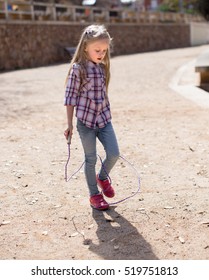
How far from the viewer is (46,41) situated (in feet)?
70.1

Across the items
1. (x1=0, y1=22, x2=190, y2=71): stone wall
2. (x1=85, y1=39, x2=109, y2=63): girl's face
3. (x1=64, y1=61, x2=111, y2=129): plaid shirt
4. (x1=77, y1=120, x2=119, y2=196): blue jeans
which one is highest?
(x1=85, y1=39, x2=109, y2=63): girl's face

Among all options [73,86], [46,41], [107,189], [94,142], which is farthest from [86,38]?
[46,41]

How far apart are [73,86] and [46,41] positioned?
18849 mm

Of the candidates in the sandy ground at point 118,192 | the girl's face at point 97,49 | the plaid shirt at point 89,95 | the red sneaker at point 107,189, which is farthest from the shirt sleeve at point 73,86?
the sandy ground at point 118,192

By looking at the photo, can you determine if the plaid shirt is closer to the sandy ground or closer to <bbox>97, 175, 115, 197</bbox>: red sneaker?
<bbox>97, 175, 115, 197</bbox>: red sneaker

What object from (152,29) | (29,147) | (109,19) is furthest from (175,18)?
(29,147)

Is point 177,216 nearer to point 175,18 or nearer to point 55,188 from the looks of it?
point 55,188

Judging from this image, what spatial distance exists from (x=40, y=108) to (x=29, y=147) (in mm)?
3032

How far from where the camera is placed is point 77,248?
2979 millimetres

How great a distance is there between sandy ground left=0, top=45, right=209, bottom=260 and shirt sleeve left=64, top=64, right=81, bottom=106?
0.96 m

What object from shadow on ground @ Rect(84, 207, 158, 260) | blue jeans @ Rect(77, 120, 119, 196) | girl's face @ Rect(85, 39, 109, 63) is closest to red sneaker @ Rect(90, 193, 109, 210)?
shadow on ground @ Rect(84, 207, 158, 260)

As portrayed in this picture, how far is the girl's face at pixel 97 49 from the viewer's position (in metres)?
3.14

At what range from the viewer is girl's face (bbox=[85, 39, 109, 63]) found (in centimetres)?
314

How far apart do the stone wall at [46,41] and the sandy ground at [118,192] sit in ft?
37.2
